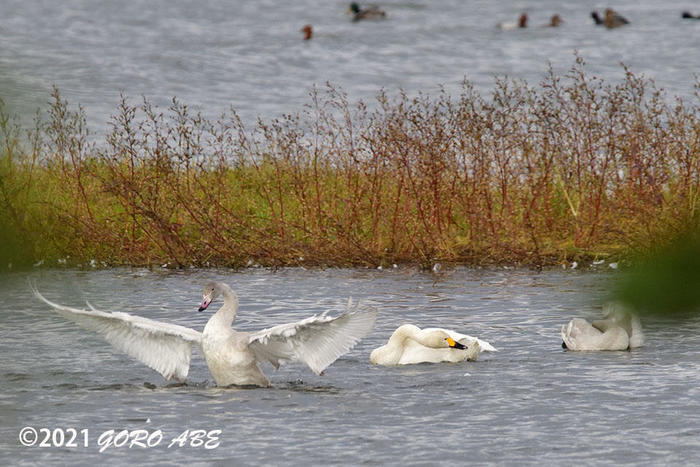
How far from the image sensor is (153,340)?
29.9 ft

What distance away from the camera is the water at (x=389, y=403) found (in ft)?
23.9

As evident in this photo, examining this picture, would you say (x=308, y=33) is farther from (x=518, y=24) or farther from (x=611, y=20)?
(x=611, y=20)

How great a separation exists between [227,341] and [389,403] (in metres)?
1.30

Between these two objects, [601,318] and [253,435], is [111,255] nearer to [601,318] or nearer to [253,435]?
[253,435]

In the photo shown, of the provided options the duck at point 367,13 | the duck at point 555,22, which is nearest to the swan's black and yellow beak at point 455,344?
the duck at point 367,13

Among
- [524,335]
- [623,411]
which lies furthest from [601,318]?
[524,335]

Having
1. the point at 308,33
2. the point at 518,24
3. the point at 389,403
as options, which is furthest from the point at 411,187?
the point at 518,24

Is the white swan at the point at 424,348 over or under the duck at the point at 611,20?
over

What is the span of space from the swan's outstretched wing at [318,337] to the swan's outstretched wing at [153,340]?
2.08ft

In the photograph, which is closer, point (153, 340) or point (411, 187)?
point (153, 340)

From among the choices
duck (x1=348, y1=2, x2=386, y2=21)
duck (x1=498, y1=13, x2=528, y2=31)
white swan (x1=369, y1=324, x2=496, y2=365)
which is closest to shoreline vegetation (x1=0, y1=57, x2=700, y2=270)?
white swan (x1=369, y1=324, x2=496, y2=365)

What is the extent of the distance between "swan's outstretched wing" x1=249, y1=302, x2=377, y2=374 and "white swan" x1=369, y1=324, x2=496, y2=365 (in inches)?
57.8

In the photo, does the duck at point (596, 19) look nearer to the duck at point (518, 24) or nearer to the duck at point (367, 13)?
the duck at point (518, 24)

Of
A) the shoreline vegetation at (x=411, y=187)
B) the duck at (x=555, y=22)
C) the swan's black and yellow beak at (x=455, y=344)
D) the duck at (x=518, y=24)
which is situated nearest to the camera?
the swan's black and yellow beak at (x=455, y=344)
